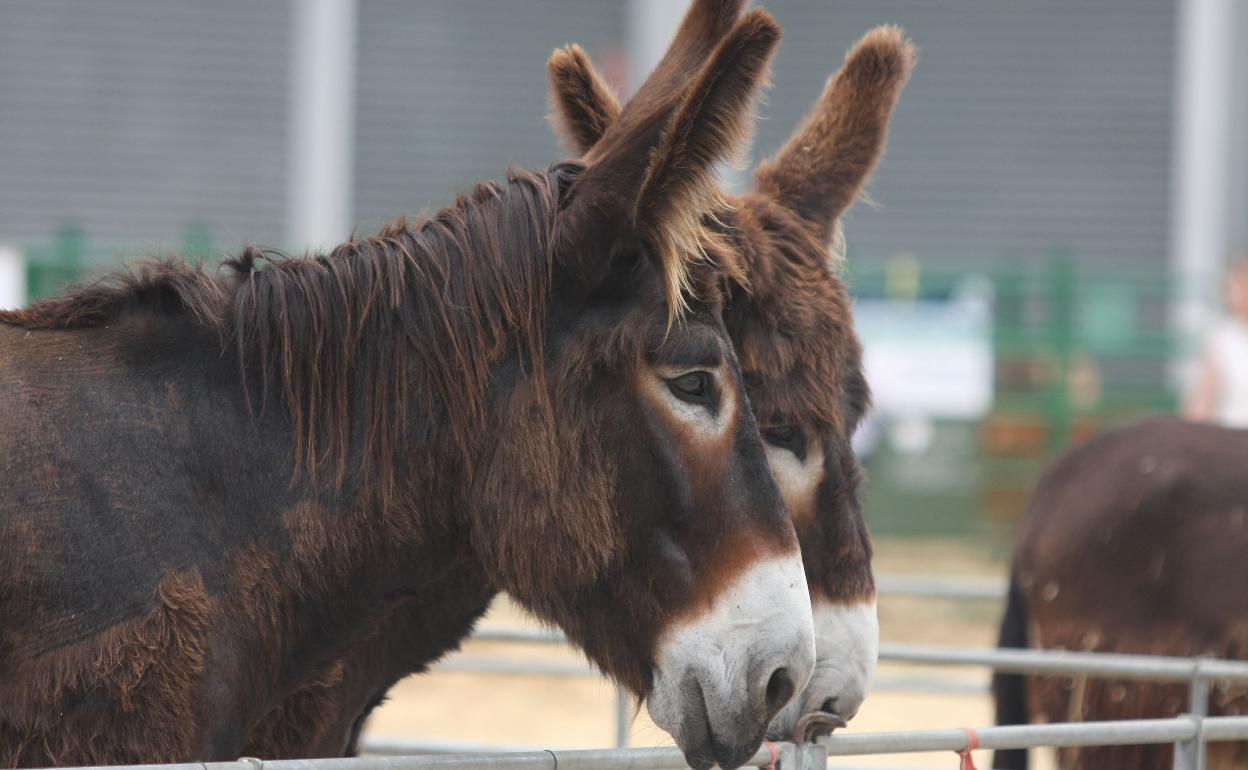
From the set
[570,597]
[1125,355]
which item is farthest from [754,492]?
[1125,355]

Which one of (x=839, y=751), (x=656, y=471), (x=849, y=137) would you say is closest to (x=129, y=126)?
(x=849, y=137)

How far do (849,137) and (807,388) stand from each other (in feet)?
3.08

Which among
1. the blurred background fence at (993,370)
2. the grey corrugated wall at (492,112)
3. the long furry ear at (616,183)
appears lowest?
the blurred background fence at (993,370)

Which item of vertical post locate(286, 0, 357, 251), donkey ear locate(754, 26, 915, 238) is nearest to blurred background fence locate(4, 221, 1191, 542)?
vertical post locate(286, 0, 357, 251)

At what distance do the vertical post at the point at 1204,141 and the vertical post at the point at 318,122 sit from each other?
9505 millimetres

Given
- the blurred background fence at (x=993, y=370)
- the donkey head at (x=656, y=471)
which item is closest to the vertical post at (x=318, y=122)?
the blurred background fence at (x=993, y=370)

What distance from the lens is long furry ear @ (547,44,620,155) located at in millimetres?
3170

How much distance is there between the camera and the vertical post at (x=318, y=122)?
14.8 meters

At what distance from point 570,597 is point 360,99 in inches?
549

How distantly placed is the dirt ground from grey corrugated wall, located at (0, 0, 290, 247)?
275 inches

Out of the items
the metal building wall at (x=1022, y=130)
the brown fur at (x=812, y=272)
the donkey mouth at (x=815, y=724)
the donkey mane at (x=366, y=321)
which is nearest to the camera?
the donkey mane at (x=366, y=321)

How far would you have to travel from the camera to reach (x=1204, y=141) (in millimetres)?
15453

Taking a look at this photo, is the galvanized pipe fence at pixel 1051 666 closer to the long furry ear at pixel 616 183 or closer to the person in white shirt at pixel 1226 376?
the long furry ear at pixel 616 183

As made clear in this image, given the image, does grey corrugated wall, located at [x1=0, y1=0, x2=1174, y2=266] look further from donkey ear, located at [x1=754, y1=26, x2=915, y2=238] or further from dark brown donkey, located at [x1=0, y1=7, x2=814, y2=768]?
dark brown donkey, located at [x1=0, y1=7, x2=814, y2=768]
